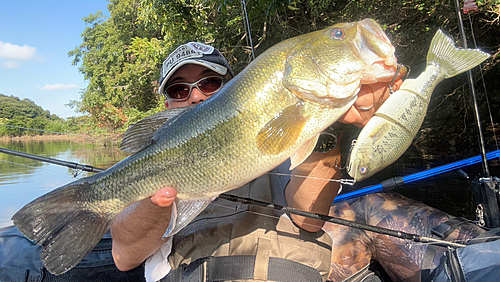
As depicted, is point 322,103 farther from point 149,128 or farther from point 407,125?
point 149,128

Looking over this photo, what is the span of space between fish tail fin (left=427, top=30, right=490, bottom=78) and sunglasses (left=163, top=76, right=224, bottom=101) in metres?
1.61

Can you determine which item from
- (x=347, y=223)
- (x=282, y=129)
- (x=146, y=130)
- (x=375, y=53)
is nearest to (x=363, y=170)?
(x=282, y=129)

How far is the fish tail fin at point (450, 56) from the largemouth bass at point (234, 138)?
0.81 ft

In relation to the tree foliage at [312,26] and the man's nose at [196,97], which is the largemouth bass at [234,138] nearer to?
the man's nose at [196,97]

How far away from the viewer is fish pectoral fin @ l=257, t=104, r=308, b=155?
55.3 inches

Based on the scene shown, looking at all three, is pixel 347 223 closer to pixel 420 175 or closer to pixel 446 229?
pixel 446 229

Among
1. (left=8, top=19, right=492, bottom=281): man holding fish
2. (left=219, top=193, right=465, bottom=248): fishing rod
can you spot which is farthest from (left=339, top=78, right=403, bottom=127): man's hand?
(left=219, top=193, right=465, bottom=248): fishing rod

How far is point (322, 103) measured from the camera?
142cm

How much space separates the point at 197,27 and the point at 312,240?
7666 millimetres

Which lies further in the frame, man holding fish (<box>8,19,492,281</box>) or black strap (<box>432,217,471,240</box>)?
black strap (<box>432,217,471,240</box>)

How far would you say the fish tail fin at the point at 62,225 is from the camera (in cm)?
149

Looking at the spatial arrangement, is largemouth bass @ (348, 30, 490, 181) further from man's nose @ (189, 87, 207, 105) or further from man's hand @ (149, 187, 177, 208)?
man's nose @ (189, 87, 207, 105)

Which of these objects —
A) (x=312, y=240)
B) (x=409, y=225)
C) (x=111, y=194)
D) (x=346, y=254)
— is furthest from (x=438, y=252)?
(x=111, y=194)

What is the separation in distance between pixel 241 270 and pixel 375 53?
1.40m
